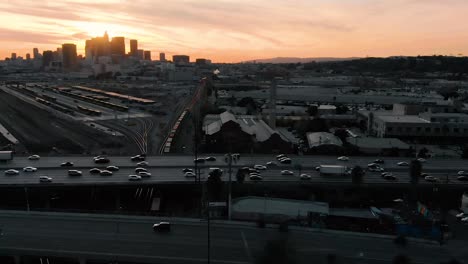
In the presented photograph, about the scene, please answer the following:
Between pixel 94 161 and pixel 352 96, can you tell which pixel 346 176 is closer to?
pixel 94 161

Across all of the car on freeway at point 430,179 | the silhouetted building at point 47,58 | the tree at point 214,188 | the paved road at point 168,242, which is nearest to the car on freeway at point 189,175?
the tree at point 214,188

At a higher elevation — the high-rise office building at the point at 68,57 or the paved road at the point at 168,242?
the high-rise office building at the point at 68,57

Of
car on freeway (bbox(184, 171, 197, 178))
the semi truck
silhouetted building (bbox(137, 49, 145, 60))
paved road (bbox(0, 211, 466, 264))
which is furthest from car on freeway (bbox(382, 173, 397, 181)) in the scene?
silhouetted building (bbox(137, 49, 145, 60))

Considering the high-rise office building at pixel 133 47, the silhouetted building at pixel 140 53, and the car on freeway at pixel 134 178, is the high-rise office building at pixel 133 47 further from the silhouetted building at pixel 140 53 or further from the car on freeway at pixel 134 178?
the car on freeway at pixel 134 178

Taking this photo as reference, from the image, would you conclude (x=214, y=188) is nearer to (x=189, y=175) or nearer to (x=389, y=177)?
(x=189, y=175)

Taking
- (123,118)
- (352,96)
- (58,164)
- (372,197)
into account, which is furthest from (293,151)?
(352,96)

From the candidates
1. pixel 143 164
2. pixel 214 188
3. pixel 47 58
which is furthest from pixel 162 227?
pixel 47 58

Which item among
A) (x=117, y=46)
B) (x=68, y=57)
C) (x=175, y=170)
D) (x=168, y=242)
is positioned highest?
(x=117, y=46)
